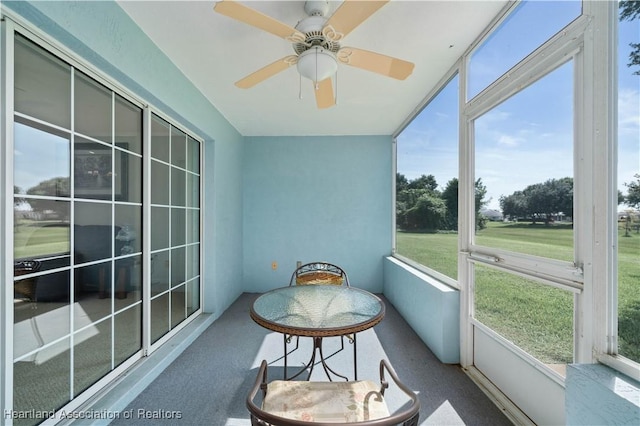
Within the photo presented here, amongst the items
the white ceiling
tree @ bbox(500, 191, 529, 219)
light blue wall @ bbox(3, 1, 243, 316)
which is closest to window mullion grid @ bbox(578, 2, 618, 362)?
tree @ bbox(500, 191, 529, 219)

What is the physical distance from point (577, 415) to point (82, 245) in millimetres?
2759

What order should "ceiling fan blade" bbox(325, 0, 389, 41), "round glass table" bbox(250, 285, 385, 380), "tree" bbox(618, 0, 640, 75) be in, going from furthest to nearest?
1. "round glass table" bbox(250, 285, 385, 380)
2. "ceiling fan blade" bbox(325, 0, 389, 41)
3. "tree" bbox(618, 0, 640, 75)

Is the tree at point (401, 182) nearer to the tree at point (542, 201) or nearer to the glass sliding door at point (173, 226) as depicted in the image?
the tree at point (542, 201)

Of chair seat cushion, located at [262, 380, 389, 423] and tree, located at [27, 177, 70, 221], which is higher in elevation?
tree, located at [27, 177, 70, 221]

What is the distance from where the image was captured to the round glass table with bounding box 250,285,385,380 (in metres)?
1.46

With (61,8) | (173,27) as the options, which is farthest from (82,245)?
(173,27)

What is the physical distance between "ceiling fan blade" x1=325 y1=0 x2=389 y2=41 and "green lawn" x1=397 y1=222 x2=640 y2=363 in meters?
1.52

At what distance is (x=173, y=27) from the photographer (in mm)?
1871

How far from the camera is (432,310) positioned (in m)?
2.51

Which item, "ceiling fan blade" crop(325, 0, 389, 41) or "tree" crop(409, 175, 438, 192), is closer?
"ceiling fan blade" crop(325, 0, 389, 41)

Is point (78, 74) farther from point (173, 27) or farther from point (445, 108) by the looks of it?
point (445, 108)

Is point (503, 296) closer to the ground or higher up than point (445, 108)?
closer to the ground

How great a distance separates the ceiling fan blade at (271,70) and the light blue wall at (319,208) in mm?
2626

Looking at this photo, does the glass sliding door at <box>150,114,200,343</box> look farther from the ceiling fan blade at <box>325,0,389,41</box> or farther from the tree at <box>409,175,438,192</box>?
the tree at <box>409,175,438,192</box>
